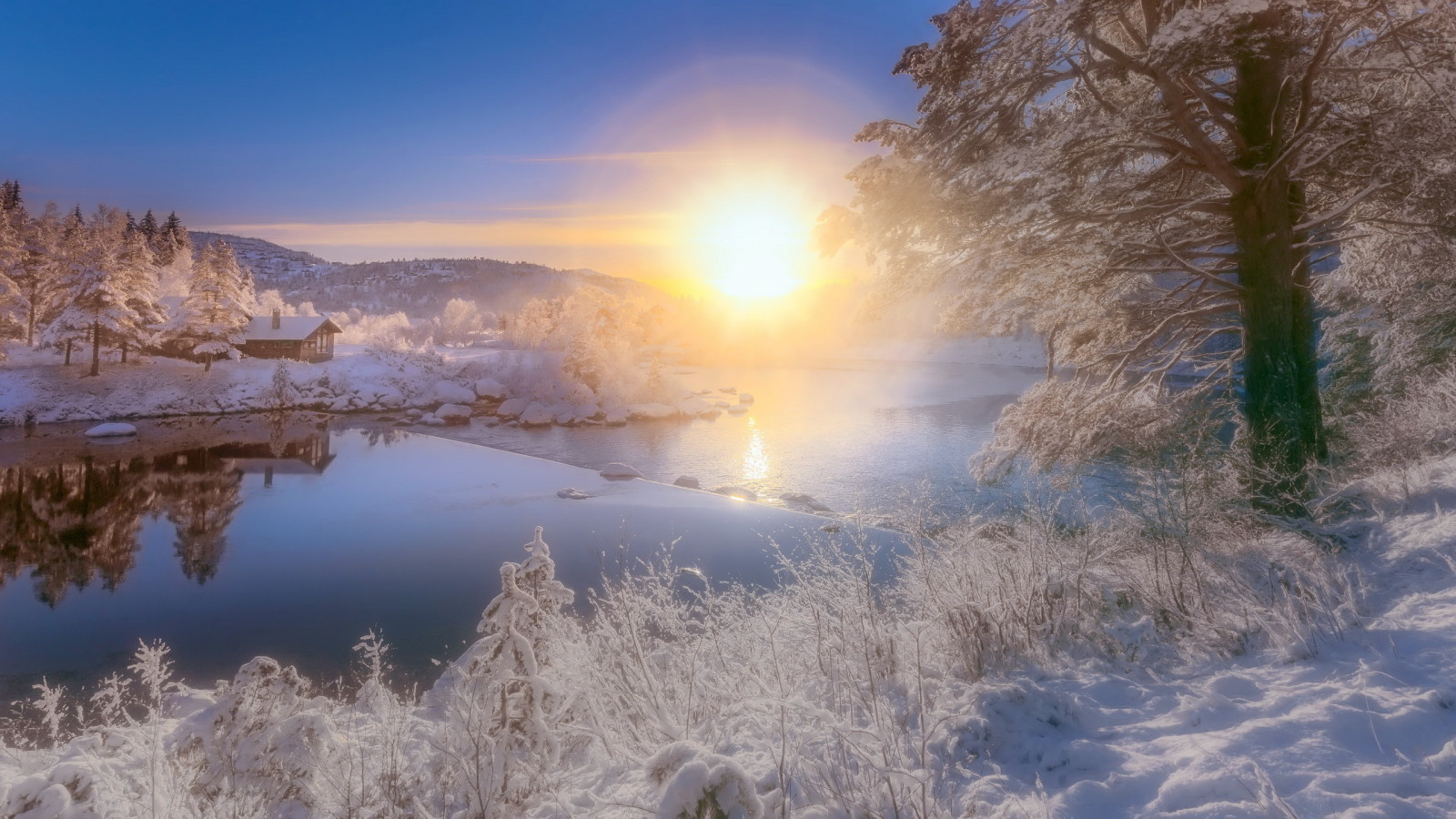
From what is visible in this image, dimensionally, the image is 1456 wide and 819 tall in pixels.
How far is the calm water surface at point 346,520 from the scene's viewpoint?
512 inches

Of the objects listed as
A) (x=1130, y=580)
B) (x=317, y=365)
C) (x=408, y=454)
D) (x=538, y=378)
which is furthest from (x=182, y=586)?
(x=317, y=365)

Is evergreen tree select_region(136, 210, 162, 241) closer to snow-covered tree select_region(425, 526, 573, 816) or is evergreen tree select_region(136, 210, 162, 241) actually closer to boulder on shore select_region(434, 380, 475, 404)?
boulder on shore select_region(434, 380, 475, 404)

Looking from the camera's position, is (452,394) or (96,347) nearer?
(96,347)

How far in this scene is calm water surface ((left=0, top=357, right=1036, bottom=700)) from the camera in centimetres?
1299

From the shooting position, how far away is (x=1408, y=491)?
17.6 ft

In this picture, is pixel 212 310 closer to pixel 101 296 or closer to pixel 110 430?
pixel 101 296

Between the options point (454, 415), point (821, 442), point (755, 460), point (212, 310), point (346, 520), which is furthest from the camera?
point (212, 310)

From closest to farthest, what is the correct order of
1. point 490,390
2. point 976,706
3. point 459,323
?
point 976,706 < point 490,390 < point 459,323

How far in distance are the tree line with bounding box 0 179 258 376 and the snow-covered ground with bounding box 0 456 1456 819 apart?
1787 inches

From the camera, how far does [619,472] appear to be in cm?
2681

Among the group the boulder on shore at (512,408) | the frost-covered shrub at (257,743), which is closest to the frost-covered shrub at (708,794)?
the frost-covered shrub at (257,743)

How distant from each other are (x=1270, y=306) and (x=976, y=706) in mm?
5623

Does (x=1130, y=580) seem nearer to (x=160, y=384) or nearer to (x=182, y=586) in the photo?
(x=182, y=586)

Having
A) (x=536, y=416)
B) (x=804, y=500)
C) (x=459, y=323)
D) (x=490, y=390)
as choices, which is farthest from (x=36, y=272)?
(x=459, y=323)
